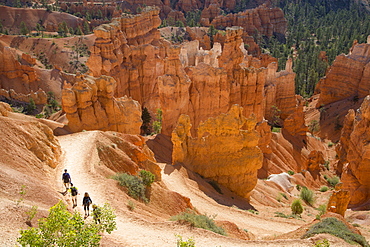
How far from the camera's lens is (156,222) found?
12.8 m

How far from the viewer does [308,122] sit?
170 ft

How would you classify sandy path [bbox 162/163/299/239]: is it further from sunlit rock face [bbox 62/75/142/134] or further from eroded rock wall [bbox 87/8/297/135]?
eroded rock wall [bbox 87/8/297/135]

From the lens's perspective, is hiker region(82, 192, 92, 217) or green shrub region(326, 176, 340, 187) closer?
hiker region(82, 192, 92, 217)

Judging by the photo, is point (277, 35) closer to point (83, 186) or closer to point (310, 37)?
point (310, 37)

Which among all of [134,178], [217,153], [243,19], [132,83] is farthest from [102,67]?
[243,19]

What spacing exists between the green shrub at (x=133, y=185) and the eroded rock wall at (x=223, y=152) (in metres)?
7.64

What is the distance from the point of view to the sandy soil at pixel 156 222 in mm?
11594

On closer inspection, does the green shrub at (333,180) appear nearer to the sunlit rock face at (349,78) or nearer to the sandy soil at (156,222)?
the sandy soil at (156,222)

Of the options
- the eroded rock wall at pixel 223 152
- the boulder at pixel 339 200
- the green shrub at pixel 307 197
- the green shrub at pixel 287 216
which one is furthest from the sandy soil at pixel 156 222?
the green shrub at pixel 307 197

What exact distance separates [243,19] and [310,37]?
21816 mm

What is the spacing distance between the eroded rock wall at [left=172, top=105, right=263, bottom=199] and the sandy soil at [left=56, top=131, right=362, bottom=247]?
6.06ft

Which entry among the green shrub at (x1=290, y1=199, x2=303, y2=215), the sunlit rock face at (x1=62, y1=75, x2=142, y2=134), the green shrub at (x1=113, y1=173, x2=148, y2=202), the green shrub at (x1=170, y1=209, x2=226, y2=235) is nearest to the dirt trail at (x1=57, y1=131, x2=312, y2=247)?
the green shrub at (x1=170, y1=209, x2=226, y2=235)

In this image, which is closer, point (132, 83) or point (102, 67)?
point (102, 67)

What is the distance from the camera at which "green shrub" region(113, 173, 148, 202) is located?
586 inches
